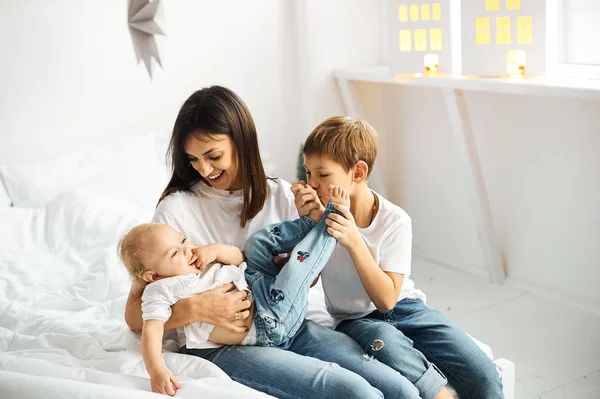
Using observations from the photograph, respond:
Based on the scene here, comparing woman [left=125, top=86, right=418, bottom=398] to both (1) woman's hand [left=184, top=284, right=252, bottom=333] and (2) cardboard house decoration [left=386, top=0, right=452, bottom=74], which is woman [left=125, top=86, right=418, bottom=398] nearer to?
(1) woman's hand [left=184, top=284, right=252, bottom=333]

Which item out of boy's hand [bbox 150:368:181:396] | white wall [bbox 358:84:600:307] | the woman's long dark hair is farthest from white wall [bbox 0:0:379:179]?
boy's hand [bbox 150:368:181:396]

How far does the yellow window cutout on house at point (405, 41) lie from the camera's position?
130 inches

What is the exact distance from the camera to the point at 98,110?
3.17 meters

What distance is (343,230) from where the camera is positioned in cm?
167

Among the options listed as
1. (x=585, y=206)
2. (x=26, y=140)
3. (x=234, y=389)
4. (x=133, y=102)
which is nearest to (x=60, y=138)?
(x=26, y=140)

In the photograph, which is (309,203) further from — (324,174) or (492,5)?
(492,5)

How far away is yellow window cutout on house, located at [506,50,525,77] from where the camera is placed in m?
2.93

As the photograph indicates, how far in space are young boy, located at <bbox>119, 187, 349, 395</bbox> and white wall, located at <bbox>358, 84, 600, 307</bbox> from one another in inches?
60.9

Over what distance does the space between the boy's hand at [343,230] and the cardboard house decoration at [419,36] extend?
67.6 inches

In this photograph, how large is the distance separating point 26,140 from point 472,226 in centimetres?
195

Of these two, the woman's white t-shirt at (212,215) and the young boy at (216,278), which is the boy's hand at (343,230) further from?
the woman's white t-shirt at (212,215)

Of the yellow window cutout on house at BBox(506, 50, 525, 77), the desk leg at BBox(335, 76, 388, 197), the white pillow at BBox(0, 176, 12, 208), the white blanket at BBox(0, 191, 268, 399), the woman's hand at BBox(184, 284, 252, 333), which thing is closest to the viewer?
the white blanket at BBox(0, 191, 268, 399)

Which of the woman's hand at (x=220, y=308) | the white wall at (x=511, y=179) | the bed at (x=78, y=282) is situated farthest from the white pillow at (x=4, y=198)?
the white wall at (x=511, y=179)

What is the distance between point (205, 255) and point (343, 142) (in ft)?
1.35
